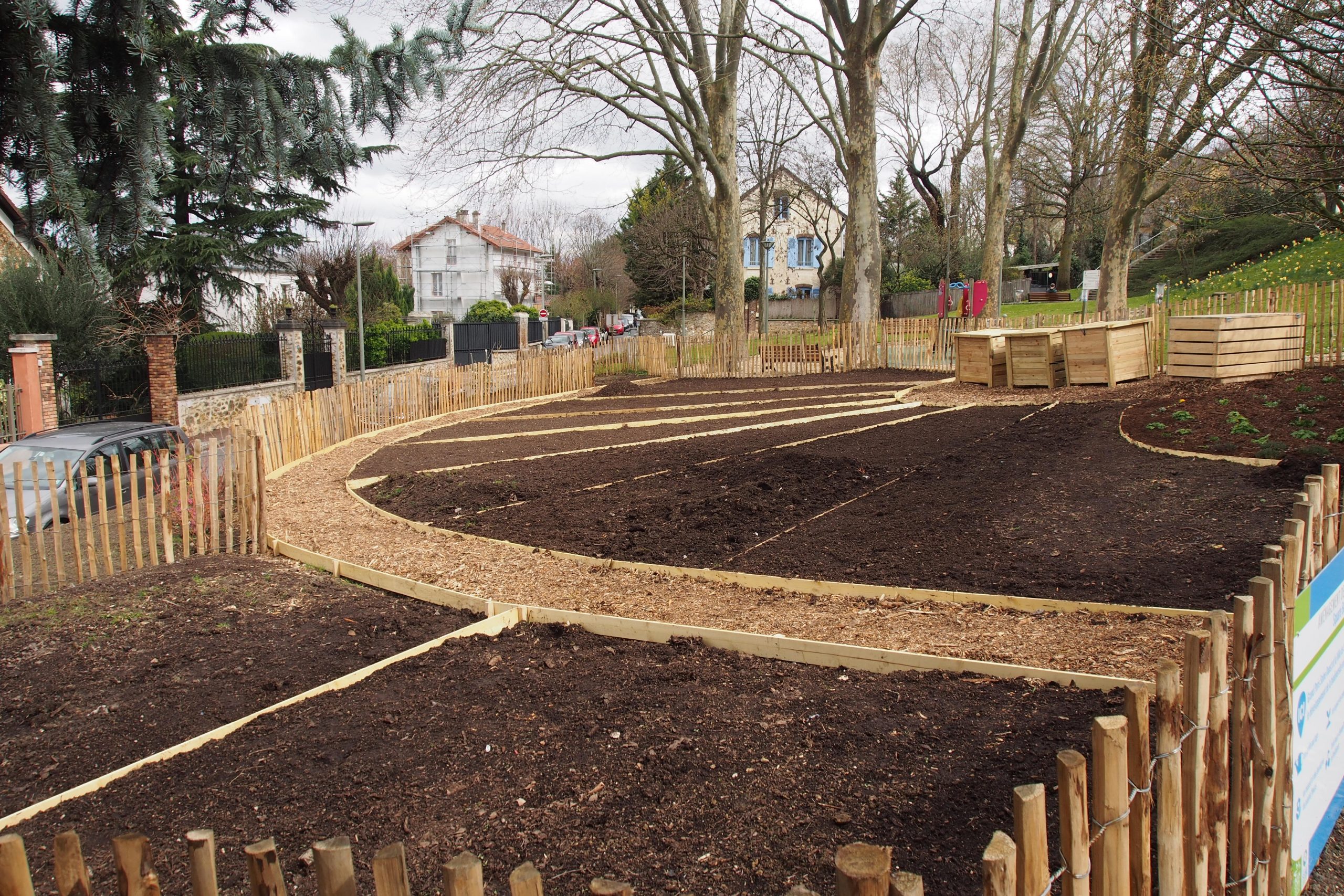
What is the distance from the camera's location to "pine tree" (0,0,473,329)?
21.5 meters

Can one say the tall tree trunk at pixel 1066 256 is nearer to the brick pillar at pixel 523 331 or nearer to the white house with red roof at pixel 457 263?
the brick pillar at pixel 523 331

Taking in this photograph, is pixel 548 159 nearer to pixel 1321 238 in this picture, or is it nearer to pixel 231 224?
pixel 231 224

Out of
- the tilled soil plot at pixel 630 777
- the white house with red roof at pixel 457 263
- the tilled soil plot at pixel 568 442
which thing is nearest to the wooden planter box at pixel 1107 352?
the tilled soil plot at pixel 568 442

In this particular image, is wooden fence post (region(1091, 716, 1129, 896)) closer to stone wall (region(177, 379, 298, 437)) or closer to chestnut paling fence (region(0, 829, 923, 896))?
chestnut paling fence (region(0, 829, 923, 896))

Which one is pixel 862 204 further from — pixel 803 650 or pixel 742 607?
pixel 803 650

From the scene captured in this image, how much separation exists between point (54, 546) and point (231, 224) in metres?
20.4

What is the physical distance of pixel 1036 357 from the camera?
49.9 ft

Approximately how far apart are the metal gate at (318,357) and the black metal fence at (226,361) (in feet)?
4.95

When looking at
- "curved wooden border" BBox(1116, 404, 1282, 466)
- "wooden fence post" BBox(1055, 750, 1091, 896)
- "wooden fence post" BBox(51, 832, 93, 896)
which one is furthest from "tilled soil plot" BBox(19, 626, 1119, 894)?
"curved wooden border" BBox(1116, 404, 1282, 466)

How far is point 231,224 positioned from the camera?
2505cm

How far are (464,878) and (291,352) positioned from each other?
23.2 m

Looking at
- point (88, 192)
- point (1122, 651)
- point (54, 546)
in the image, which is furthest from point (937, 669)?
point (88, 192)

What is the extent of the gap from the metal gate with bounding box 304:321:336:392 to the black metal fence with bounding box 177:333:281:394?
1.51 metres

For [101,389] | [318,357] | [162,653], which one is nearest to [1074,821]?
[162,653]
